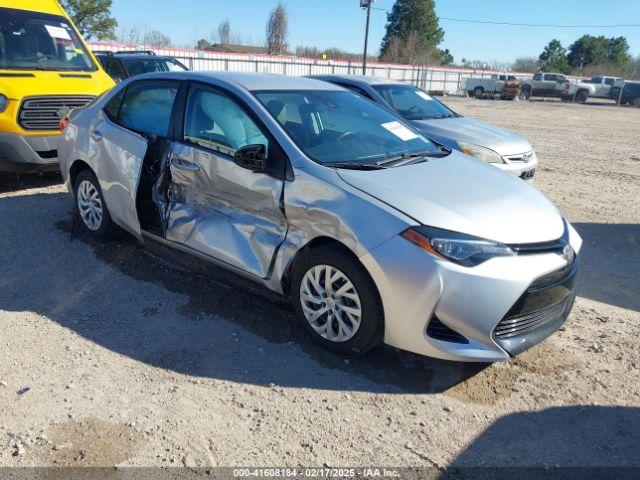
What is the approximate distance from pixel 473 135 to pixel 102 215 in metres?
4.81

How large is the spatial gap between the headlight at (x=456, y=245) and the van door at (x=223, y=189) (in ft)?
3.19

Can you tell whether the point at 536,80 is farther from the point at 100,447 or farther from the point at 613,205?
the point at 100,447

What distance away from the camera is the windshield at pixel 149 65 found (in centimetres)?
1129

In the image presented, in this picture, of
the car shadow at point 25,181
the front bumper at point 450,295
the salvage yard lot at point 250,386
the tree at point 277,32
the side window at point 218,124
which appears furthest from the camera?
the tree at point 277,32

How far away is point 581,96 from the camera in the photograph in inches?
1441

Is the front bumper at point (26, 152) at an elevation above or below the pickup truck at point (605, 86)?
below

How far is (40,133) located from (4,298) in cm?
320

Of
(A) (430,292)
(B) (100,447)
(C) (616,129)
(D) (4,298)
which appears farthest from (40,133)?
(C) (616,129)

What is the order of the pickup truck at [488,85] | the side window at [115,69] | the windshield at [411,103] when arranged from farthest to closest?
the pickup truck at [488,85] → the side window at [115,69] → the windshield at [411,103]

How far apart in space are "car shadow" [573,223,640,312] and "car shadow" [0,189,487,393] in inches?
73.8

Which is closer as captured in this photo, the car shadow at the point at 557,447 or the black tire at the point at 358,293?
the car shadow at the point at 557,447

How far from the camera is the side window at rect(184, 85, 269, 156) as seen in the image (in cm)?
376

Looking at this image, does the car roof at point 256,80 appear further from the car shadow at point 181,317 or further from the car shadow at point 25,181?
the car shadow at point 25,181

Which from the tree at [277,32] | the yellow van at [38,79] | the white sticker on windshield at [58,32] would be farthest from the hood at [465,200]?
the tree at [277,32]
